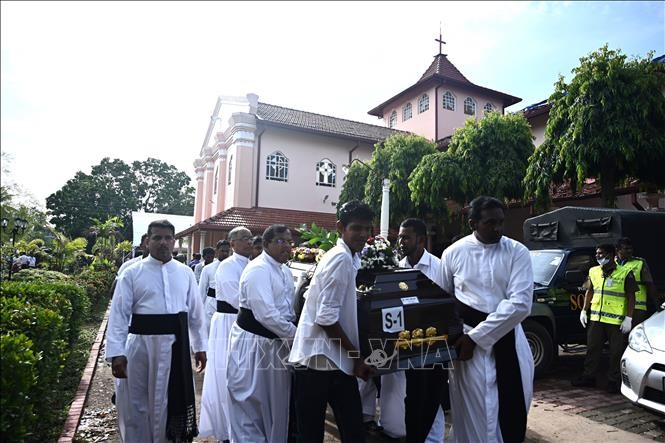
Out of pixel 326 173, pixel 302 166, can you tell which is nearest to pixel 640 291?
pixel 302 166

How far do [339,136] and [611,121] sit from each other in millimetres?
15177

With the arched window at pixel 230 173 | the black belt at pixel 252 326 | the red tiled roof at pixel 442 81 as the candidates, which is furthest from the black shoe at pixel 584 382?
the red tiled roof at pixel 442 81

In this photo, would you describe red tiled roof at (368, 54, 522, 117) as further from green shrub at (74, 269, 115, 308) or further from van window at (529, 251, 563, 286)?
van window at (529, 251, 563, 286)

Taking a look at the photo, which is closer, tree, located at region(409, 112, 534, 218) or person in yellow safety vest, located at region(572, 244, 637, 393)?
person in yellow safety vest, located at region(572, 244, 637, 393)

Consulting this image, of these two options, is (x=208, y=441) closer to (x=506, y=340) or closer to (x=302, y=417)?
(x=302, y=417)

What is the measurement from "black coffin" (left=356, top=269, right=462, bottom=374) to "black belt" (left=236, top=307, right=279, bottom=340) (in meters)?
0.97

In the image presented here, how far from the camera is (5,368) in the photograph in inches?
114

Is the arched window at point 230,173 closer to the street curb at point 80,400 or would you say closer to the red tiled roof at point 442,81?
the red tiled roof at point 442,81

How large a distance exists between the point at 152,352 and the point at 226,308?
1477 millimetres

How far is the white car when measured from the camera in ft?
15.2

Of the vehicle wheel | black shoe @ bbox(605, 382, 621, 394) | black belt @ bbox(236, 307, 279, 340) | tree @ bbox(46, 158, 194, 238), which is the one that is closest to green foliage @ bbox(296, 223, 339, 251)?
black belt @ bbox(236, 307, 279, 340)

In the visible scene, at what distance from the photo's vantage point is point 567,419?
16.9ft

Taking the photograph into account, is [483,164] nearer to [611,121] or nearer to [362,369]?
[611,121]

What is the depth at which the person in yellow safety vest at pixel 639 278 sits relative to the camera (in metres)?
6.28
